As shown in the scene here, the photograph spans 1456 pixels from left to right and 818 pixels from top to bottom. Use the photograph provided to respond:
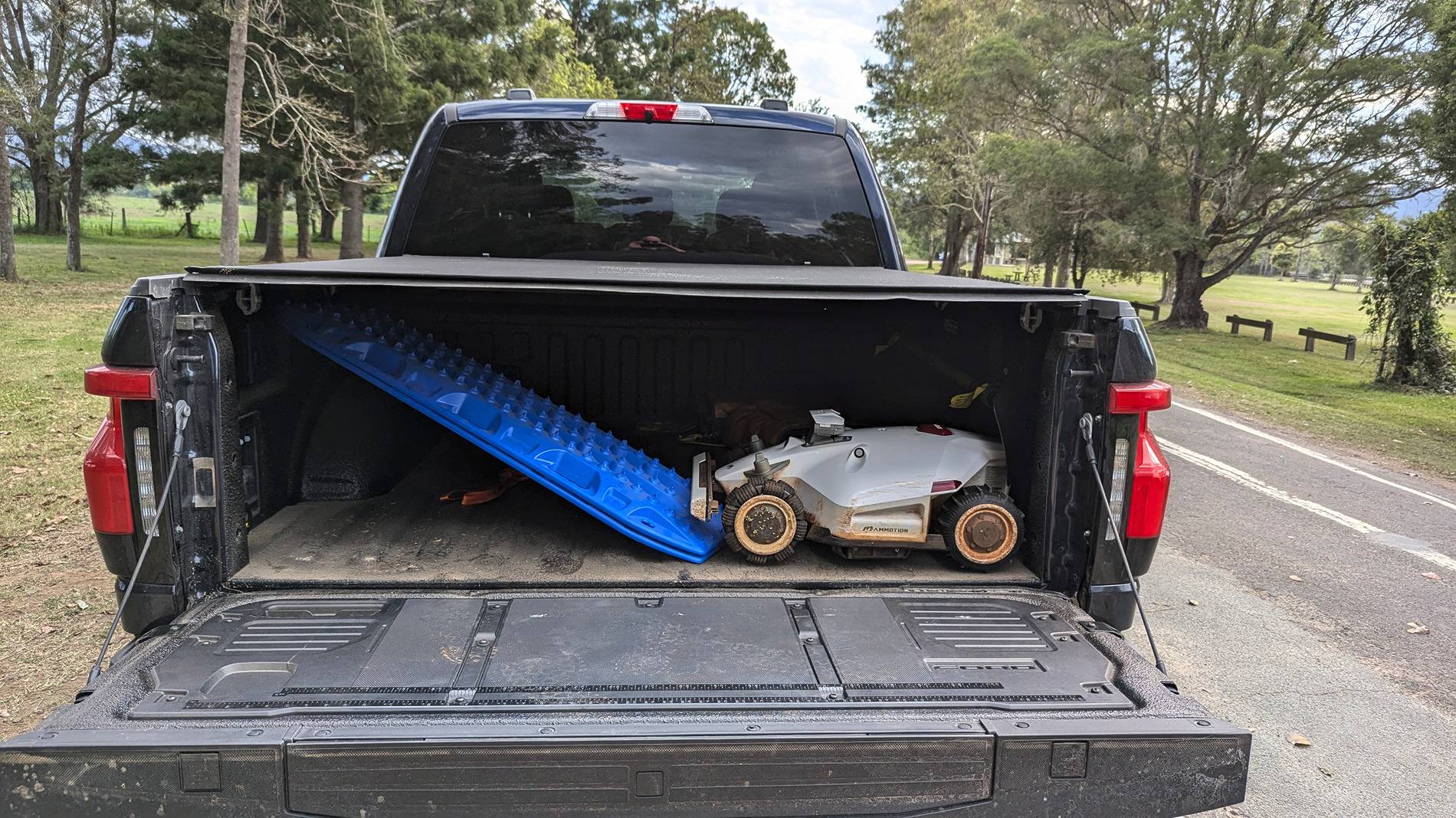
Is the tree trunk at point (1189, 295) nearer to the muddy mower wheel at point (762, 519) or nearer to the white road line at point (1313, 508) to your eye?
the white road line at point (1313, 508)

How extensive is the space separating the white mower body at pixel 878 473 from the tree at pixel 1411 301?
12.9 meters

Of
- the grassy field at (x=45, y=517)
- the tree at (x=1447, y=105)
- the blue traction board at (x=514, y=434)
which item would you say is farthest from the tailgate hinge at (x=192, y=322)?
the tree at (x=1447, y=105)

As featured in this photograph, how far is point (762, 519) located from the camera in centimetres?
265

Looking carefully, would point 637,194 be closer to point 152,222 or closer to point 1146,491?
point 1146,491

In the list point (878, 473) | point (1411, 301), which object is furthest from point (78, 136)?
point (1411, 301)

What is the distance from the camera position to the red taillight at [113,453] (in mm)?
2045

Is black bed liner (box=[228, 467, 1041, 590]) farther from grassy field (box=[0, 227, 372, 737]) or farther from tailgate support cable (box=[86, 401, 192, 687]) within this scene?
grassy field (box=[0, 227, 372, 737])

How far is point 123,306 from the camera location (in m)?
2.02

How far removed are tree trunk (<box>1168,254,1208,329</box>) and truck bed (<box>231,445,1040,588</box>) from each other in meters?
24.4

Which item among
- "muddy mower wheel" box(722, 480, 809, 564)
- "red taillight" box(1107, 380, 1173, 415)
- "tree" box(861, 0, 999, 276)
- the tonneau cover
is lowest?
"muddy mower wheel" box(722, 480, 809, 564)

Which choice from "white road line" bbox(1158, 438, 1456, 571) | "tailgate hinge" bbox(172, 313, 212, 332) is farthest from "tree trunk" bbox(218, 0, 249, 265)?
"white road line" bbox(1158, 438, 1456, 571)

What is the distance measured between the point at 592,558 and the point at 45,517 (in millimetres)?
4640

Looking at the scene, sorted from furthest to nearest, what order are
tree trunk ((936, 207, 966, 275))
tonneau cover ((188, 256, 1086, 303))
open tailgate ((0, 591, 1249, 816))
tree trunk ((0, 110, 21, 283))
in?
1. tree trunk ((936, 207, 966, 275))
2. tree trunk ((0, 110, 21, 283))
3. tonneau cover ((188, 256, 1086, 303))
4. open tailgate ((0, 591, 1249, 816))

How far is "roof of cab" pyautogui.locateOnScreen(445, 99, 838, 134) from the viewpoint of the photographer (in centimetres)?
369
